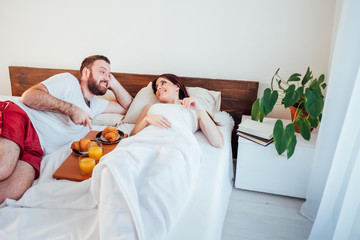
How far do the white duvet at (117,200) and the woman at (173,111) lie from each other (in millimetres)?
276

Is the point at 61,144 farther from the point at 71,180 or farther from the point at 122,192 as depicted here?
the point at 122,192

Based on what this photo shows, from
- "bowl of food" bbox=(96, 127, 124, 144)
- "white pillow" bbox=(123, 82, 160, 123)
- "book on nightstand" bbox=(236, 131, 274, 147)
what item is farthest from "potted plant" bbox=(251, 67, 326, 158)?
"bowl of food" bbox=(96, 127, 124, 144)

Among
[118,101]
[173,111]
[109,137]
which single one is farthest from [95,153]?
[118,101]

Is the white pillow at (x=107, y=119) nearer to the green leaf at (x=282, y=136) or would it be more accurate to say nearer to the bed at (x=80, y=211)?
the bed at (x=80, y=211)

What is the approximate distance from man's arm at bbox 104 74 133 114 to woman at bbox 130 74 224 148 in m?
0.31

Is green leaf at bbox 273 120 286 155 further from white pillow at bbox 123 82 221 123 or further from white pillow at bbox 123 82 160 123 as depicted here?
white pillow at bbox 123 82 160 123

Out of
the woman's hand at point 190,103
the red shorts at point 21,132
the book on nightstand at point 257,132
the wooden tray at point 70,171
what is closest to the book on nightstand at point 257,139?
the book on nightstand at point 257,132

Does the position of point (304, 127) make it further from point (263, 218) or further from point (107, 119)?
point (107, 119)

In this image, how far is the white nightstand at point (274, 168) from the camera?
1756 millimetres

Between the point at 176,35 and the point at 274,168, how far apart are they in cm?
138

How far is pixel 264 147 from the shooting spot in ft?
5.88

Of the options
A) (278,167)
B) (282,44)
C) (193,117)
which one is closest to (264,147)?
(278,167)

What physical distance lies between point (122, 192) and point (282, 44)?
1769 mm

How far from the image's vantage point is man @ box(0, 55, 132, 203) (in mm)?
1277
